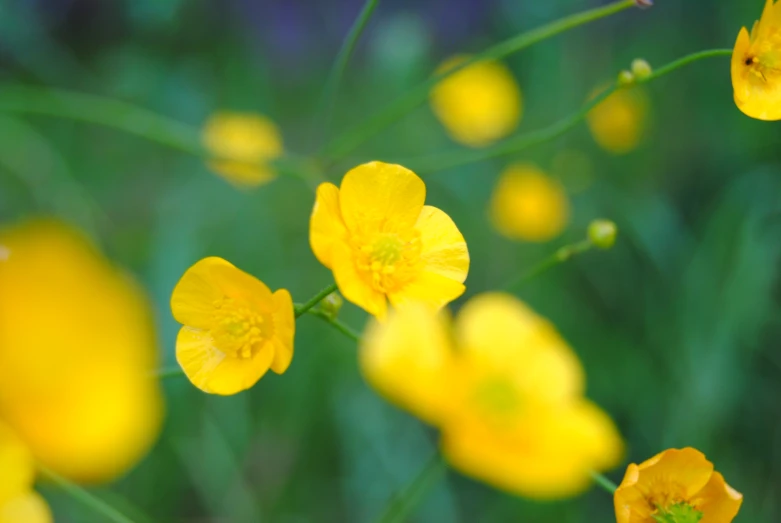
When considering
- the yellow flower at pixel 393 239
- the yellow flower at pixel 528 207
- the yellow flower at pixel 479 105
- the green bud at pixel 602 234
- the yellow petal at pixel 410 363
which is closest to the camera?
the yellow petal at pixel 410 363

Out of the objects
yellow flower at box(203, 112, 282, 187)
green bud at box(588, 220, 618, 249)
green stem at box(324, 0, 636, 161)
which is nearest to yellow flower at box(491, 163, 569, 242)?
yellow flower at box(203, 112, 282, 187)

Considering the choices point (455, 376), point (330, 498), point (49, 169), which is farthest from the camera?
point (330, 498)

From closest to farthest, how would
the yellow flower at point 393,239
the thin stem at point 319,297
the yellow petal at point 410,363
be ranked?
the yellow petal at point 410,363
the thin stem at point 319,297
the yellow flower at point 393,239

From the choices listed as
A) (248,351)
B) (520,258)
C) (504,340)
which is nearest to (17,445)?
(248,351)

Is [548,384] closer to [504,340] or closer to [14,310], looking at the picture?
[504,340]

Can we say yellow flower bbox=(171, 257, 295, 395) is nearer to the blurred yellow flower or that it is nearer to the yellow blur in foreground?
the yellow blur in foreground

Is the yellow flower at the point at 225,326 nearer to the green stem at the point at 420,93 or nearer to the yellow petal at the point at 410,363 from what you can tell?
the yellow petal at the point at 410,363

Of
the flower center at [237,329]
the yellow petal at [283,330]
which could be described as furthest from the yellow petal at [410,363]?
the flower center at [237,329]
